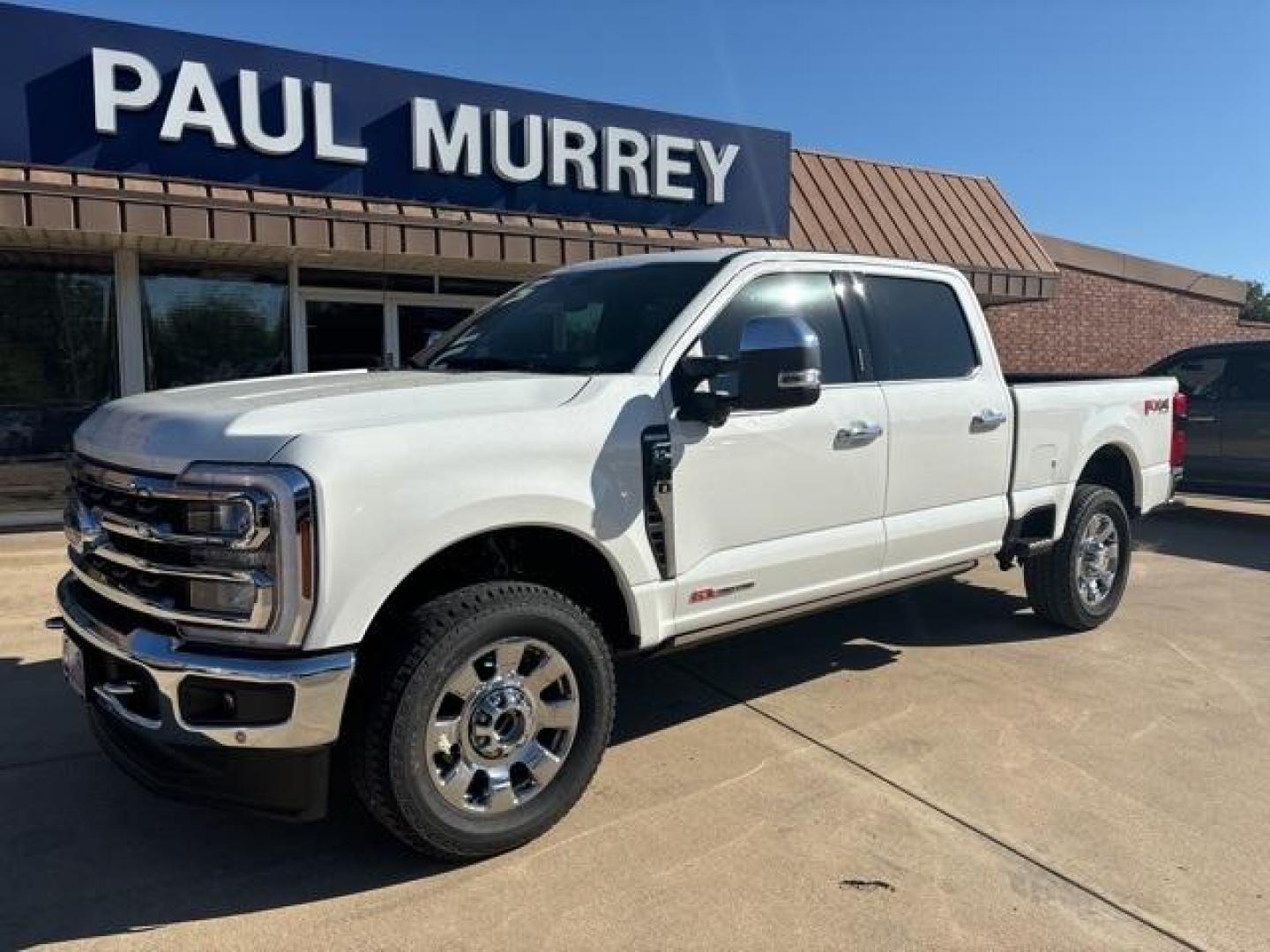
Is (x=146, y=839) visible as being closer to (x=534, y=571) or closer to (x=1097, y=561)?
(x=534, y=571)

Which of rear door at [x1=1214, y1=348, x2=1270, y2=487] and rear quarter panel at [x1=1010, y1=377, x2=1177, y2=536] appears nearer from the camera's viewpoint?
rear quarter panel at [x1=1010, y1=377, x2=1177, y2=536]

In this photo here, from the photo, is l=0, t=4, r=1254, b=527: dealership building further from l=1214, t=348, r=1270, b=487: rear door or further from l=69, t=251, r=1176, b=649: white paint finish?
l=69, t=251, r=1176, b=649: white paint finish

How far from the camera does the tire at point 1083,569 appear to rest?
18.7ft

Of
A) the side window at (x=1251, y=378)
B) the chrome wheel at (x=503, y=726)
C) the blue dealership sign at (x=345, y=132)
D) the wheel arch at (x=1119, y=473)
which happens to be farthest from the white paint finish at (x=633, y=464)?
the side window at (x=1251, y=378)

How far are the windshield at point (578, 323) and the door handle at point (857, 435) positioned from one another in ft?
2.89

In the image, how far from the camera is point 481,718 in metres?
3.13

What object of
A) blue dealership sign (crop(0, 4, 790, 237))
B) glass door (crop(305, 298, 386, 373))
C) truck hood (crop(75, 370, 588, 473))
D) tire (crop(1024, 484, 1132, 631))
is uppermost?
blue dealership sign (crop(0, 4, 790, 237))

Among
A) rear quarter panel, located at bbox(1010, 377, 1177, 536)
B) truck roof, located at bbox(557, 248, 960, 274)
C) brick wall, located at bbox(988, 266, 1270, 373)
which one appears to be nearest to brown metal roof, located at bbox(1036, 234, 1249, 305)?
brick wall, located at bbox(988, 266, 1270, 373)

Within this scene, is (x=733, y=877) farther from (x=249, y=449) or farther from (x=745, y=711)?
(x=249, y=449)

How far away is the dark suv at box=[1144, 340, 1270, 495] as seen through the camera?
974cm

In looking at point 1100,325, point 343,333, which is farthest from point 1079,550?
point 1100,325

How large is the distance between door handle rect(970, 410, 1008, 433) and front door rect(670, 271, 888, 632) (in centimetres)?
76

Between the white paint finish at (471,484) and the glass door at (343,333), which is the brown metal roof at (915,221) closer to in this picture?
the glass door at (343,333)

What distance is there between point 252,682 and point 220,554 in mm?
369
